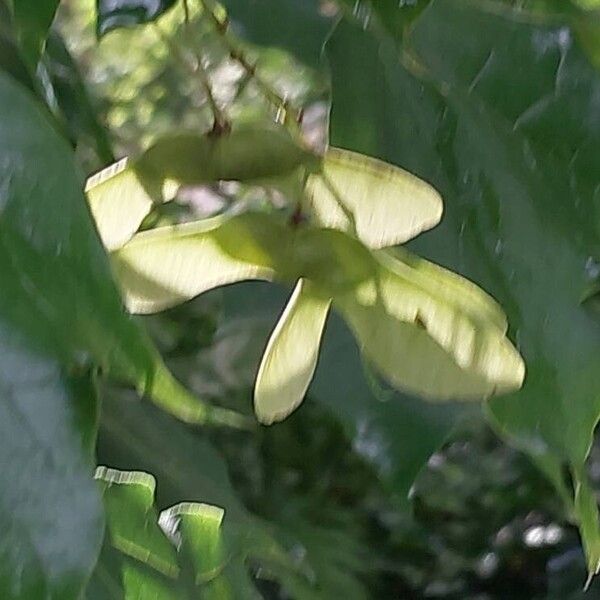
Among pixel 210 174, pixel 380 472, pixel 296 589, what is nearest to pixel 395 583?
pixel 296 589

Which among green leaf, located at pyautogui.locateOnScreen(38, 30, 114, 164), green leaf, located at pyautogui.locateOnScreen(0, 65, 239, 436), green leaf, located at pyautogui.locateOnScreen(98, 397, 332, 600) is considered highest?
green leaf, located at pyautogui.locateOnScreen(0, 65, 239, 436)

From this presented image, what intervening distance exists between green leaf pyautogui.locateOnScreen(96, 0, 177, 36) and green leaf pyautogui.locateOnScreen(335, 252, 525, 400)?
0.13 metres

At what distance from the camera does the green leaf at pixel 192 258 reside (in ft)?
0.89

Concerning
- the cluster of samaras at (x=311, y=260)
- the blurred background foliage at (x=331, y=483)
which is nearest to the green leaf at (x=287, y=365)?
the cluster of samaras at (x=311, y=260)

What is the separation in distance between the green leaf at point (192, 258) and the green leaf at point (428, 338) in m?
0.02

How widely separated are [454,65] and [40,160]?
0.16 m

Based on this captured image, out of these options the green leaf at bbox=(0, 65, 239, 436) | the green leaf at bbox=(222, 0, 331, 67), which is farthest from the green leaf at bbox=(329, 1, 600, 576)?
the green leaf at bbox=(0, 65, 239, 436)

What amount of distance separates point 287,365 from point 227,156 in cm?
5

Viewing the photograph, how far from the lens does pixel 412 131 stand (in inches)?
13.3

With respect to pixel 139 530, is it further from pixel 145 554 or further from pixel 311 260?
pixel 311 260

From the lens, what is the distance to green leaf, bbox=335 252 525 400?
0.88ft

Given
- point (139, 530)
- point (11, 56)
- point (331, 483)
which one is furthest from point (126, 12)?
point (331, 483)

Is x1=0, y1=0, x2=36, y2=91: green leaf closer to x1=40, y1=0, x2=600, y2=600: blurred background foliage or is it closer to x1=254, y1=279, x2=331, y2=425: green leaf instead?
x1=254, y1=279, x2=331, y2=425: green leaf

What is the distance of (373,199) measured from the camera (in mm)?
288
